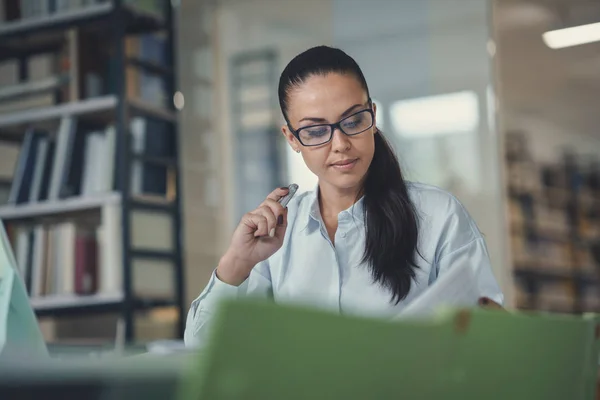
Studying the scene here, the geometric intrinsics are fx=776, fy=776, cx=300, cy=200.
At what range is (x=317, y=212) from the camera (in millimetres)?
1385

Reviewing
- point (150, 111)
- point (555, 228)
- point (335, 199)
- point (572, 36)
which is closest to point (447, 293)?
point (335, 199)

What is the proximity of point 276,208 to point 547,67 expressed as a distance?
5379mm

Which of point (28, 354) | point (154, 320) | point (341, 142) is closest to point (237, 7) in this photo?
point (154, 320)

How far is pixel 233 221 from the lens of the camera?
4.06 m

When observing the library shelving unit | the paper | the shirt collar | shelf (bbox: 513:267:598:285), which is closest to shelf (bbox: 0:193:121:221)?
the library shelving unit

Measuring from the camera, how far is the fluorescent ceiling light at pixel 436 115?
3426mm

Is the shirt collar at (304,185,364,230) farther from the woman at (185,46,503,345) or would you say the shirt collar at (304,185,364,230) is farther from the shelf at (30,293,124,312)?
the shelf at (30,293,124,312)

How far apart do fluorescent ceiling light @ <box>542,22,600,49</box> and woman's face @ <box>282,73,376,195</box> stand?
3916mm

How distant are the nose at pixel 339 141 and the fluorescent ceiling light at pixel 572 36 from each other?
396 cm

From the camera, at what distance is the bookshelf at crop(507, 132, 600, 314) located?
6355mm

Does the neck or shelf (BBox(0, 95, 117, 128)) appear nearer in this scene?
the neck

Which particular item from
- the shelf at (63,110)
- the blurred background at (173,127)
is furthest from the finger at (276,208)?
the shelf at (63,110)

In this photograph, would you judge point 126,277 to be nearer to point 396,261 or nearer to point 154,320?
point 154,320

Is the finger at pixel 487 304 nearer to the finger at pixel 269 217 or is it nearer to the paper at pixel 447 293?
the paper at pixel 447 293
